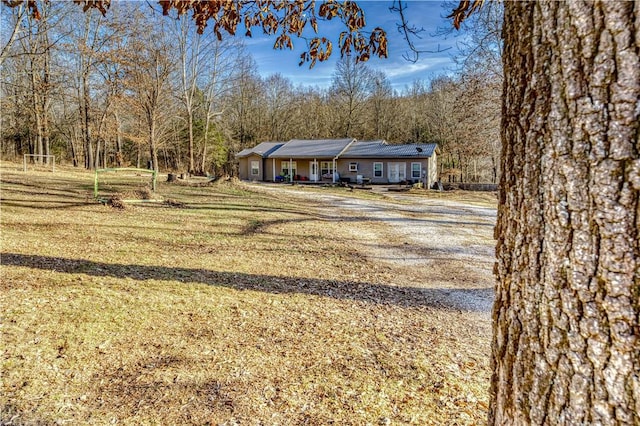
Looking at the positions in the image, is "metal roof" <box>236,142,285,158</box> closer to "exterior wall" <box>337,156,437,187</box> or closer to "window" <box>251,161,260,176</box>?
"window" <box>251,161,260,176</box>

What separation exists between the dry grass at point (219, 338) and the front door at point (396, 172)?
2298 cm

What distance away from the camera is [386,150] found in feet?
98.6

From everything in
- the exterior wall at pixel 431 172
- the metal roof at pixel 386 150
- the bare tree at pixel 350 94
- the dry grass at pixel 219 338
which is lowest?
the dry grass at pixel 219 338

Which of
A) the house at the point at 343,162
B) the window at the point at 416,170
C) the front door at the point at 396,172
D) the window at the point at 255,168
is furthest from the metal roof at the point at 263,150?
the window at the point at 416,170

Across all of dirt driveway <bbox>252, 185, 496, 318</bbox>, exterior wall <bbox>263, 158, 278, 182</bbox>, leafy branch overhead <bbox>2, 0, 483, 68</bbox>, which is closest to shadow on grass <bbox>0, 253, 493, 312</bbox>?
dirt driveway <bbox>252, 185, 496, 318</bbox>

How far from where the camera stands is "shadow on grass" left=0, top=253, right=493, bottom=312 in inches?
197

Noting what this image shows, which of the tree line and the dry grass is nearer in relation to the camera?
the dry grass

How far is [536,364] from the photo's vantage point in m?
1.17

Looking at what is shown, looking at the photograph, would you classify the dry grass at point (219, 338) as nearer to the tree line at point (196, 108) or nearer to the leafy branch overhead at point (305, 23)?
the leafy branch overhead at point (305, 23)

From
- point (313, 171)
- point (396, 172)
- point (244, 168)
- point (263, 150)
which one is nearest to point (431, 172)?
point (396, 172)

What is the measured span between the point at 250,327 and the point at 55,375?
164 centimetres

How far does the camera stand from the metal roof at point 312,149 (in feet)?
101

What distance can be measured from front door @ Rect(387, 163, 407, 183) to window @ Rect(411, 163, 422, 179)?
0.55 metres

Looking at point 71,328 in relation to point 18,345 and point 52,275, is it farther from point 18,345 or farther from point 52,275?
point 52,275
